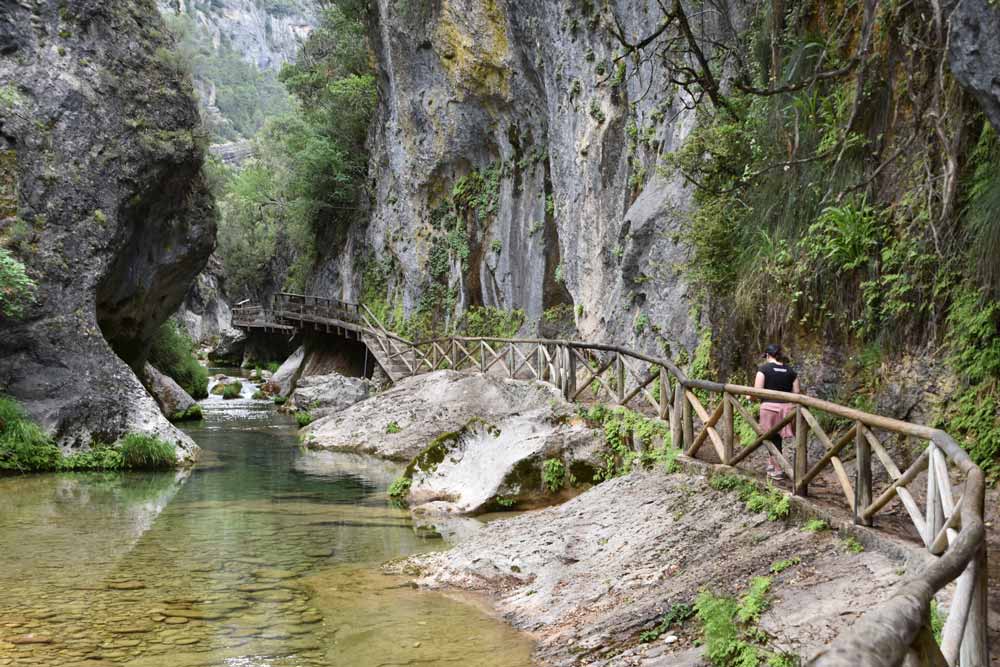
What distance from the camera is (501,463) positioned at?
36.9 feet

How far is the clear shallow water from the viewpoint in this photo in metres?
5.90

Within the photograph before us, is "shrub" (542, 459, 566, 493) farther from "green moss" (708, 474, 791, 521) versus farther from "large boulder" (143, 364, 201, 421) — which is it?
"large boulder" (143, 364, 201, 421)

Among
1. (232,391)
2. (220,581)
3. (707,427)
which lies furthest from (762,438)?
(232,391)

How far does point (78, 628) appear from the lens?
248 inches

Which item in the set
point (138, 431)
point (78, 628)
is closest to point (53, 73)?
point (138, 431)

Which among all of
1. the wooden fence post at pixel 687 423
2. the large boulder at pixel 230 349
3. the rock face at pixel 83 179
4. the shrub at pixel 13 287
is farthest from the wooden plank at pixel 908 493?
the large boulder at pixel 230 349

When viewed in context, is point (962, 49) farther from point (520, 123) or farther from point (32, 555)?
point (520, 123)

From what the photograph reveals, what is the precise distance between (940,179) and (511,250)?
58.7ft

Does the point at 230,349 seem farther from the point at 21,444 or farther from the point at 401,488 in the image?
the point at 401,488

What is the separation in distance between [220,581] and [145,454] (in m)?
9.07

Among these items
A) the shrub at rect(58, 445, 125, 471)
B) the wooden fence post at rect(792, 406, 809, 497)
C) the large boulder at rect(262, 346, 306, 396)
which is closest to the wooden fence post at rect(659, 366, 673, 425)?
the wooden fence post at rect(792, 406, 809, 497)

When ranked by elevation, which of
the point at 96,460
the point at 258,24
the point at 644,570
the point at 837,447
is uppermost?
the point at 258,24

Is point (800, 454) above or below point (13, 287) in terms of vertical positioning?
below

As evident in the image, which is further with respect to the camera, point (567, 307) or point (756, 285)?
point (567, 307)
